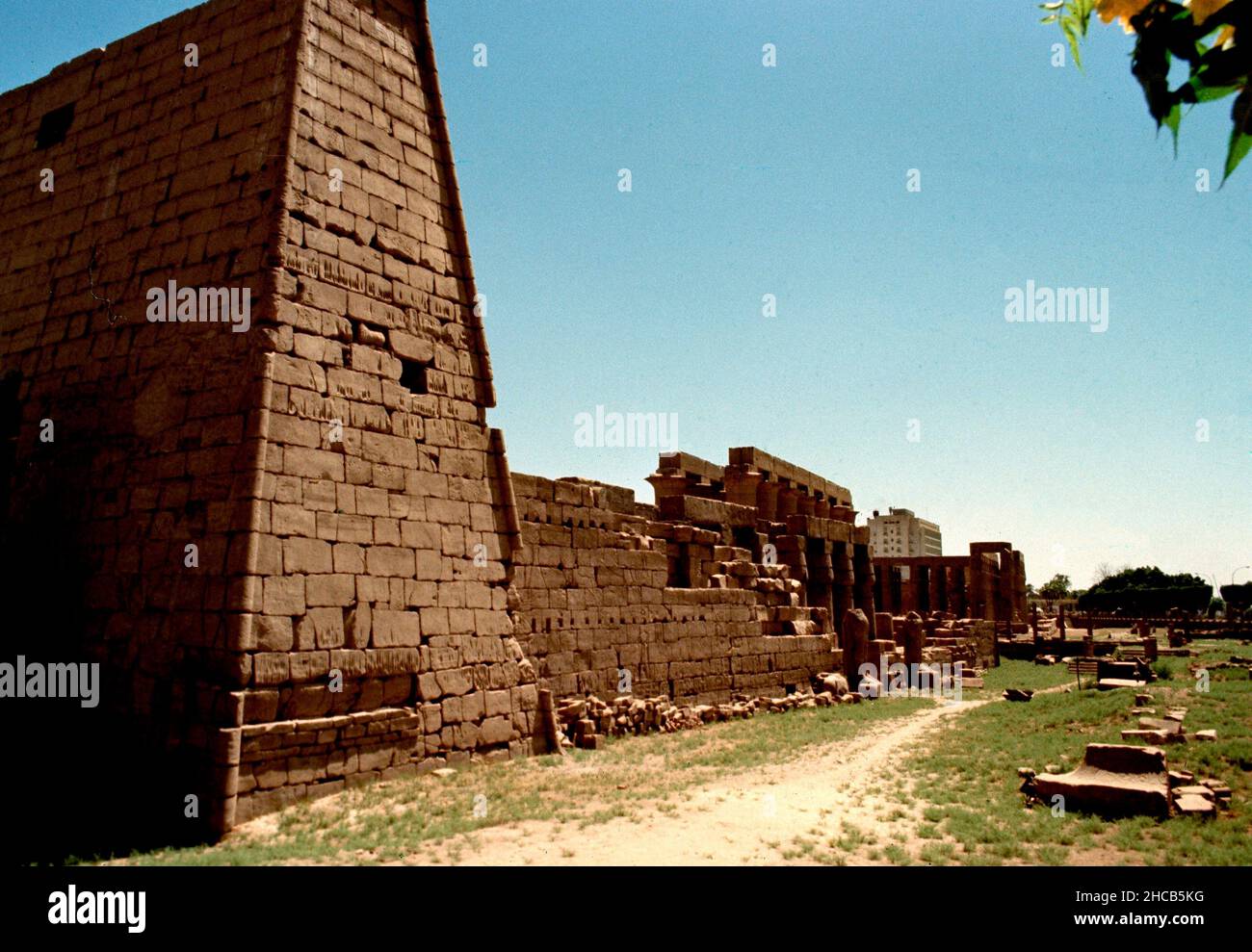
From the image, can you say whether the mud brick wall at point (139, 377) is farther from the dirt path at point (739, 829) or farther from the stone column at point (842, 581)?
the stone column at point (842, 581)

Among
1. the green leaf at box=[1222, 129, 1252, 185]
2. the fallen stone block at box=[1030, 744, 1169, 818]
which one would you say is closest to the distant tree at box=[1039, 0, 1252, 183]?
the green leaf at box=[1222, 129, 1252, 185]

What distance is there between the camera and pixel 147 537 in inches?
359

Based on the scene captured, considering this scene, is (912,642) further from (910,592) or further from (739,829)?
(910,592)

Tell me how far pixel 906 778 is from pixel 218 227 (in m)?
10.8

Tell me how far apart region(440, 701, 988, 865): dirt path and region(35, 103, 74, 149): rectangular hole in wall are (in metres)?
11.3

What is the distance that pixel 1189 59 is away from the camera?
182 cm

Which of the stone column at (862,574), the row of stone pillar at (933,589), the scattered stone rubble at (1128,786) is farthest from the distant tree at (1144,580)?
the scattered stone rubble at (1128,786)

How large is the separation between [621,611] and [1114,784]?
27.5ft

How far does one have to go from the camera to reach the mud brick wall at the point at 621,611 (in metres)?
13.7

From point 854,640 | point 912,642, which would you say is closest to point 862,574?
point 912,642

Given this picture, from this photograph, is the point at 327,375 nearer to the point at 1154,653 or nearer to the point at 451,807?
the point at 451,807

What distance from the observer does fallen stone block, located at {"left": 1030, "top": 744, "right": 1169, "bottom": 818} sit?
881cm

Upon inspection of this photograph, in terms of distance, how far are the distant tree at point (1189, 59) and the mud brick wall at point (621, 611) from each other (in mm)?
10531
